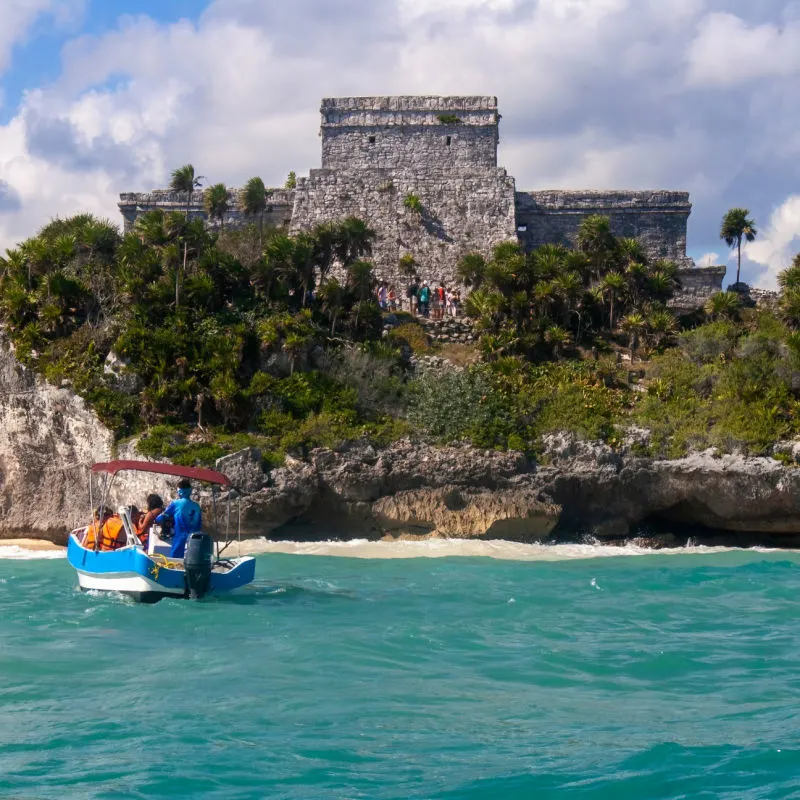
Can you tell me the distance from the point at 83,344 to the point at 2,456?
345cm

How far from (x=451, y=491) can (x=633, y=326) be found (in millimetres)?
8343

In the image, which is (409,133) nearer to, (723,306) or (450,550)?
(723,306)

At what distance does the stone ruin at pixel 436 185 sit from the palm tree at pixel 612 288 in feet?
20.0

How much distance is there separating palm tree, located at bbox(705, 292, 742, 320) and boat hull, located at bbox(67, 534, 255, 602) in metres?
18.5

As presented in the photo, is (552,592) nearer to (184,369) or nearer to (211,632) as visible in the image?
(211,632)

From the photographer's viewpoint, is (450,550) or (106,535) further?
(450,550)

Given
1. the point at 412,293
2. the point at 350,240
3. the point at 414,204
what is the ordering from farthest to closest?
the point at 414,204, the point at 412,293, the point at 350,240

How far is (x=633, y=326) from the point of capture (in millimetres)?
29891

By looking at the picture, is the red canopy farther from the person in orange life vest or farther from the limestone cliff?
the limestone cliff

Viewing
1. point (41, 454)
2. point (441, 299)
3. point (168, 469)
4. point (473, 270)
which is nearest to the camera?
point (168, 469)

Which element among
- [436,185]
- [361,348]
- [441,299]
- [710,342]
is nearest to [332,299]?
[361,348]

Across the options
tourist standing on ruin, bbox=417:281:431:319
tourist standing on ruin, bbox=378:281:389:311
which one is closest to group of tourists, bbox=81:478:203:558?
tourist standing on ruin, bbox=378:281:389:311

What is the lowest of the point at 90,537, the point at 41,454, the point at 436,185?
the point at 90,537

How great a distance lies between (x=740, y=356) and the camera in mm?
27781
